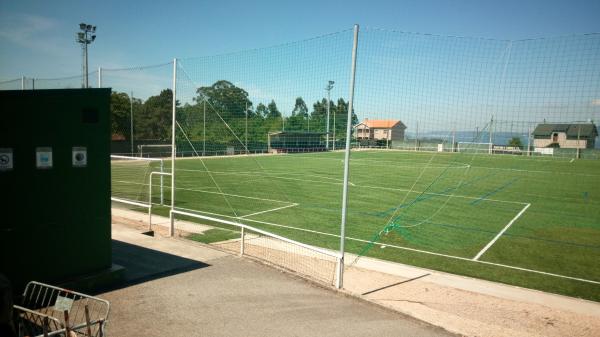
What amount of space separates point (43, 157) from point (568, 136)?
61.1 metres

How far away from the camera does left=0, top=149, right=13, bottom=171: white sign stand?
5145 mm

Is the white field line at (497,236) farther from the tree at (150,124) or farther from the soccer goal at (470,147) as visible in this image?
the tree at (150,124)

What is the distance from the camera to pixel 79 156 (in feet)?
19.5

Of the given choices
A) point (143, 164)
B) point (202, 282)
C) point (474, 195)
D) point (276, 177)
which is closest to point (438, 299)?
point (202, 282)

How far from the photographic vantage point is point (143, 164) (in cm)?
1424

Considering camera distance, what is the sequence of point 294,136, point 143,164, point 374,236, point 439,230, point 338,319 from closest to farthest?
point 338,319, point 294,136, point 374,236, point 439,230, point 143,164

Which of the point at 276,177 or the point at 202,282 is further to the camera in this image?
the point at 276,177

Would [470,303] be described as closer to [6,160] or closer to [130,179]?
[6,160]

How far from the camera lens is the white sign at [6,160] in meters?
5.14

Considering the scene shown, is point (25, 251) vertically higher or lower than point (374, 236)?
higher

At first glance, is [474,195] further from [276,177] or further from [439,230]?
[276,177]

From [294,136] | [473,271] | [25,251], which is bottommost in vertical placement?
[473,271]

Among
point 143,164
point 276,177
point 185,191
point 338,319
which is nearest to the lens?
point 338,319

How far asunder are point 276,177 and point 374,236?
48.7ft
